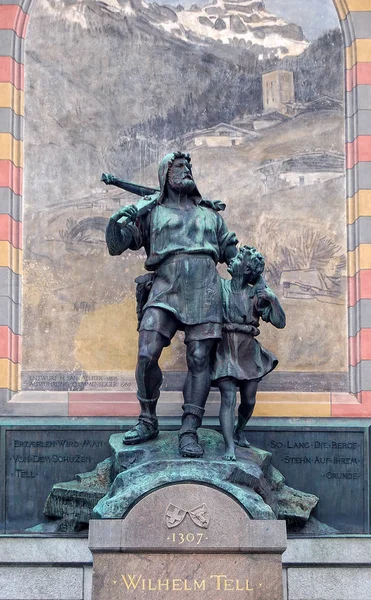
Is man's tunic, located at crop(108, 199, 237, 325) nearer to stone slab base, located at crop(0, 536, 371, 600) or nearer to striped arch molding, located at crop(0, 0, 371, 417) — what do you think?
striped arch molding, located at crop(0, 0, 371, 417)

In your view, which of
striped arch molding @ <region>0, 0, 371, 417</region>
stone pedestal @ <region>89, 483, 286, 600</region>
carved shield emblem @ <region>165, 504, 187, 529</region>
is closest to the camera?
stone pedestal @ <region>89, 483, 286, 600</region>

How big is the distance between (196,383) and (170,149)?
2.66m

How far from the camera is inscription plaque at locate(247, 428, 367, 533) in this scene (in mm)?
11922

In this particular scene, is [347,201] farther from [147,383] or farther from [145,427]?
[145,427]

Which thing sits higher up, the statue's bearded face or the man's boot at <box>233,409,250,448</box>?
the statue's bearded face

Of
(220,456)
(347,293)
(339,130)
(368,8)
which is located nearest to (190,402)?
(220,456)

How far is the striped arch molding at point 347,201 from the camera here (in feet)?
40.6

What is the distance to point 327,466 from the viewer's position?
39.5ft

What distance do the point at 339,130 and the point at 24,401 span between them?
351cm

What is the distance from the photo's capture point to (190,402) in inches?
436

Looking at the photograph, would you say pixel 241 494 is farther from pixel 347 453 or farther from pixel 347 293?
pixel 347 293

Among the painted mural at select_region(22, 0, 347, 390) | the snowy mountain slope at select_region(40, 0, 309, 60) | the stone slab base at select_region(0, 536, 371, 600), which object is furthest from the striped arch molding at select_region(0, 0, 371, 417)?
the stone slab base at select_region(0, 536, 371, 600)

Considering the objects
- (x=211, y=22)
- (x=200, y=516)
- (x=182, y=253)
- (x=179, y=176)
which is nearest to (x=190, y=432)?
(x=200, y=516)

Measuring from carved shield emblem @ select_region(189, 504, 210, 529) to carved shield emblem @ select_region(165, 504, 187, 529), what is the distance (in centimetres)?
6
